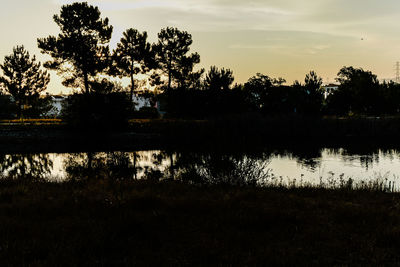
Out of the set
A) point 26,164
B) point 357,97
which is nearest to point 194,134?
point 26,164

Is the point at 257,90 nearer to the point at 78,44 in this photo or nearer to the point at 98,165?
the point at 78,44

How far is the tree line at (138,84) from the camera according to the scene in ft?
151

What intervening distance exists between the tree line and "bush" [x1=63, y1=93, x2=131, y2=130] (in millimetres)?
107

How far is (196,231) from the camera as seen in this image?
6875mm

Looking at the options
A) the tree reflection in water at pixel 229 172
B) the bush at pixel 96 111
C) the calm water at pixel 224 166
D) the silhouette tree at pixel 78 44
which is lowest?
the calm water at pixel 224 166

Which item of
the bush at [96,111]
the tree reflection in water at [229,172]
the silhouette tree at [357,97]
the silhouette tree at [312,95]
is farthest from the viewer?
the silhouette tree at [357,97]

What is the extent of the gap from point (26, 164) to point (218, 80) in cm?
→ 3396

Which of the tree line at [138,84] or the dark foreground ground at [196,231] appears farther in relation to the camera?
the tree line at [138,84]

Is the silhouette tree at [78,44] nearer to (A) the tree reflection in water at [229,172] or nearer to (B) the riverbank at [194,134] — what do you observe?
(B) the riverbank at [194,134]

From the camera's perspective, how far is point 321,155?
2988cm

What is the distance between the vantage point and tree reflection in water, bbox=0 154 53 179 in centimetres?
2244

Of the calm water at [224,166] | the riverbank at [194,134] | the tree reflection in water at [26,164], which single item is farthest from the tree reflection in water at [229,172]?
the riverbank at [194,134]

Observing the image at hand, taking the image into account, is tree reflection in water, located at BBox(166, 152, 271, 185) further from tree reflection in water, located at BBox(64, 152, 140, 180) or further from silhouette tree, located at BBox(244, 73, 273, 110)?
silhouette tree, located at BBox(244, 73, 273, 110)

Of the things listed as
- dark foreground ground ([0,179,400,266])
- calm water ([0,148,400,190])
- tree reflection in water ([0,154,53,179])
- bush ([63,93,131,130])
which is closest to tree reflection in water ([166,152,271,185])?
calm water ([0,148,400,190])
